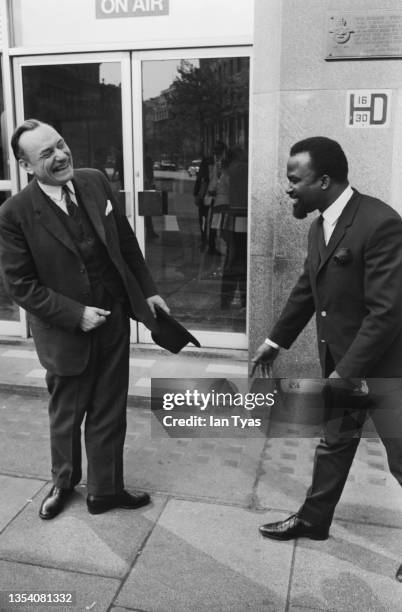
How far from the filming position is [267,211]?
467 centimetres

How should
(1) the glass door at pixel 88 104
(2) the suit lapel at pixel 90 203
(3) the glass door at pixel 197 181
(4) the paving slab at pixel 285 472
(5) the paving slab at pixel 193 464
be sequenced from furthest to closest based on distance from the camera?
(1) the glass door at pixel 88 104 < (3) the glass door at pixel 197 181 < (5) the paving slab at pixel 193 464 < (4) the paving slab at pixel 285 472 < (2) the suit lapel at pixel 90 203

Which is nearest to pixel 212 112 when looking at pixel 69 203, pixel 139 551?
pixel 69 203

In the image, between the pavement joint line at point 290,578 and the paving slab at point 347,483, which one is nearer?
the pavement joint line at point 290,578

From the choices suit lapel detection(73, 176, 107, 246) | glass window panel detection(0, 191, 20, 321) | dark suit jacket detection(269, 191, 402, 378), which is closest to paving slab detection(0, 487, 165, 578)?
dark suit jacket detection(269, 191, 402, 378)

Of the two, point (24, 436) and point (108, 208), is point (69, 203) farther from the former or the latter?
point (24, 436)

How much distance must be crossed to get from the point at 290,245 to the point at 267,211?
0.98 feet

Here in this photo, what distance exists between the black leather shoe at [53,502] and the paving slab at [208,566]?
1.81 feet

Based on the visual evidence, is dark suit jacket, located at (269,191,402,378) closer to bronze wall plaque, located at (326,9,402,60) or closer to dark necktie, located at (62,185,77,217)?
dark necktie, located at (62,185,77,217)

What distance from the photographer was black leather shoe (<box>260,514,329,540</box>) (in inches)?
123

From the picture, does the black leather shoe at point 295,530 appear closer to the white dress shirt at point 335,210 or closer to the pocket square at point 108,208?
the white dress shirt at point 335,210

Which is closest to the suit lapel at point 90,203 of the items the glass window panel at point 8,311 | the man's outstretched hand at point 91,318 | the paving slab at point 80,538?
the man's outstretched hand at point 91,318

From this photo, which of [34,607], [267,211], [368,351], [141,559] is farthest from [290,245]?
[34,607]

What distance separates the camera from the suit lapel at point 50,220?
3.11 meters

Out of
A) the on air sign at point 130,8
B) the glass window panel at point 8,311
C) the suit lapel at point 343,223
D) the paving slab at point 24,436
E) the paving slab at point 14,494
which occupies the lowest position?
the paving slab at point 24,436
